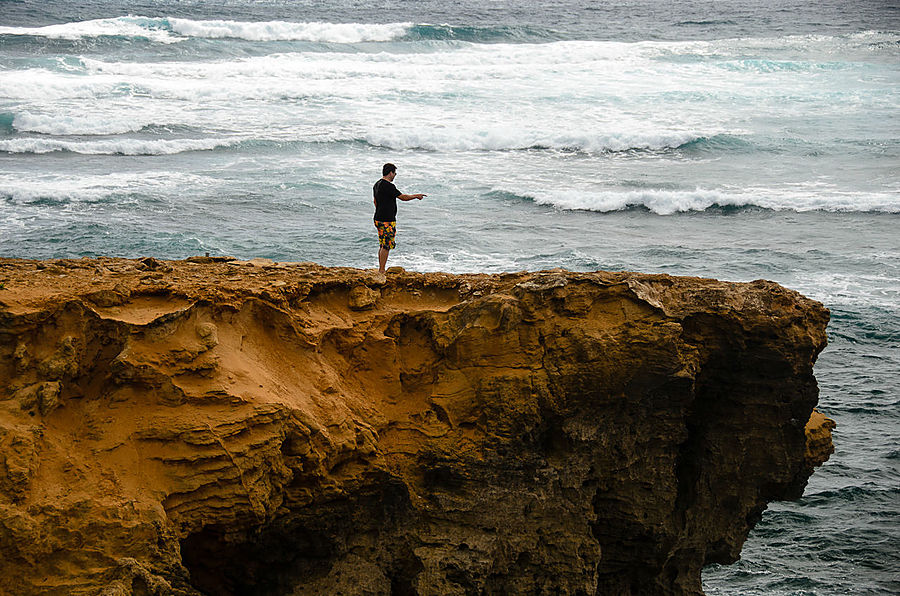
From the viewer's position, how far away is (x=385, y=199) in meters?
9.02

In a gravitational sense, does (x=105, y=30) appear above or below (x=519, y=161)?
above

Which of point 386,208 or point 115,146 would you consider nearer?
point 386,208

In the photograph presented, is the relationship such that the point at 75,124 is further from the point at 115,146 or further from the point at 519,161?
the point at 519,161

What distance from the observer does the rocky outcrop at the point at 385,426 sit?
473 centimetres

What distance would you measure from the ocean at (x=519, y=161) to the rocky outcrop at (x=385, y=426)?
268 cm

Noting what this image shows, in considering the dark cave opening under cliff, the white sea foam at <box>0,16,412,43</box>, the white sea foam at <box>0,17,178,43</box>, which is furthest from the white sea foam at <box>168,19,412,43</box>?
the dark cave opening under cliff

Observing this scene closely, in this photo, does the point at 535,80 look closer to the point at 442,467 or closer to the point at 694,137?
the point at 694,137

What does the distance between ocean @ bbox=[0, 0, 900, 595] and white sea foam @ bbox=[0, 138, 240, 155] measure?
88 mm

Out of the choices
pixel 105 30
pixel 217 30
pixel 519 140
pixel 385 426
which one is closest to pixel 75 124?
pixel 519 140

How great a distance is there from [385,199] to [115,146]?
16.3 metres

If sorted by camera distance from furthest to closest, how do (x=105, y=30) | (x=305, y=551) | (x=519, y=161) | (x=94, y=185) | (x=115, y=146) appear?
(x=105, y=30), (x=519, y=161), (x=115, y=146), (x=94, y=185), (x=305, y=551)

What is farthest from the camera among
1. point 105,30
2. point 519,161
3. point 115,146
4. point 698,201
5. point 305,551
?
point 105,30

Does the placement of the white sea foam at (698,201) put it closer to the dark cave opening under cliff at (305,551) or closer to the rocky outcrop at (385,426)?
the rocky outcrop at (385,426)

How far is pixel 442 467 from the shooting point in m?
5.56
